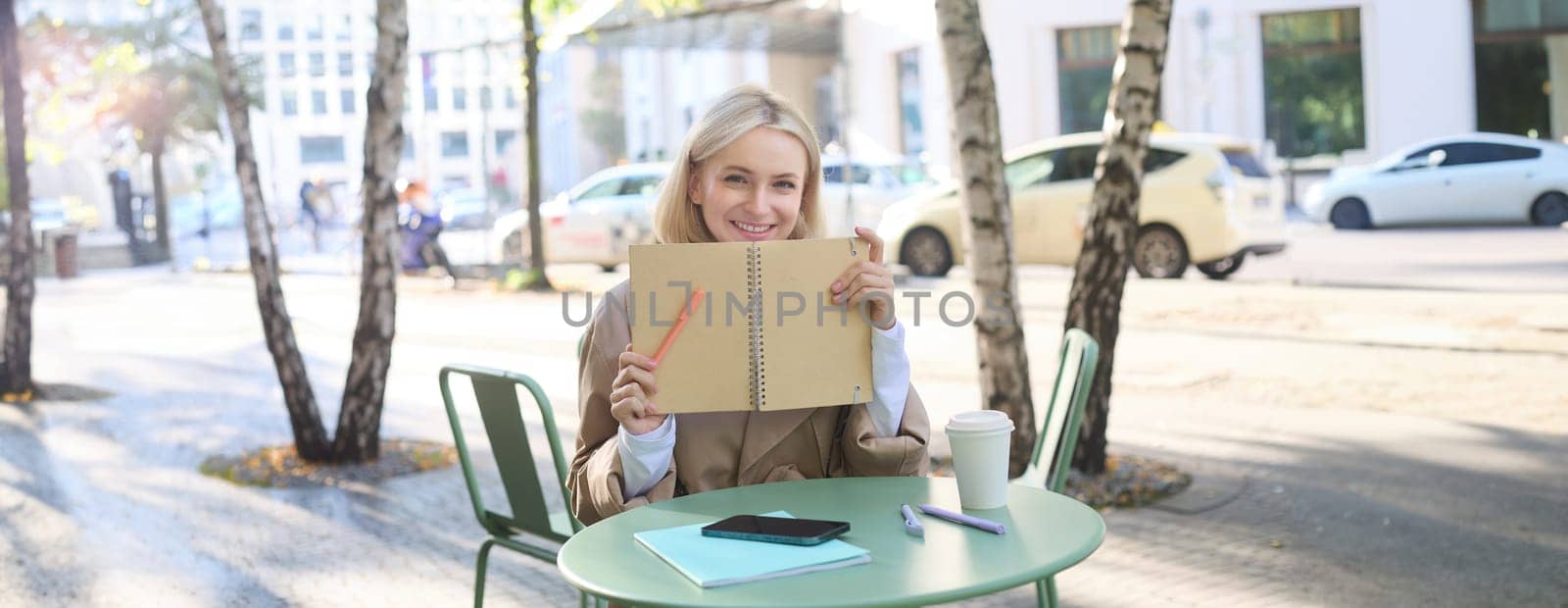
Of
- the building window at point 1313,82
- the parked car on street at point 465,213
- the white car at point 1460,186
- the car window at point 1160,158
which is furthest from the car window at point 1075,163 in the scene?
the parked car on street at point 465,213

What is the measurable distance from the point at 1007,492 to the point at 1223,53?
29916mm

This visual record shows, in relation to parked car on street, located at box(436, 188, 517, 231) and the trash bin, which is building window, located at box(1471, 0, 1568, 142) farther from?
the trash bin

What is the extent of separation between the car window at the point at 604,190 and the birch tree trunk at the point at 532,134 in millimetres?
2427

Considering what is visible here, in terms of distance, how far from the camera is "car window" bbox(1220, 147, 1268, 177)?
14.9 m

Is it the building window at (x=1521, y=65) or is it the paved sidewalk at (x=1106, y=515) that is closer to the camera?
the paved sidewalk at (x=1106, y=515)

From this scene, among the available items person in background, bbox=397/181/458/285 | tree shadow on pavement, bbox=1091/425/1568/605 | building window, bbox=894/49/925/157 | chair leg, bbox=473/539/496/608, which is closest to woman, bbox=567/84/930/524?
chair leg, bbox=473/539/496/608

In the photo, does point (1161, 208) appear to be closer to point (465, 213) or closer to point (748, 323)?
point (748, 323)

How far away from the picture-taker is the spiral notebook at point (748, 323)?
2641 millimetres

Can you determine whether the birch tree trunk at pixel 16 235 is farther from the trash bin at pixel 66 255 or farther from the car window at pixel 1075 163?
the trash bin at pixel 66 255

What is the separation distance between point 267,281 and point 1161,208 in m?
9.52

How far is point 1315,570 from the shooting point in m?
4.98

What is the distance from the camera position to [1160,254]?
14852 millimetres

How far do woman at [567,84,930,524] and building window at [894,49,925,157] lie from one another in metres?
31.8

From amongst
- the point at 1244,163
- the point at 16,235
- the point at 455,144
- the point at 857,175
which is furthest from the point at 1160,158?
the point at 455,144
